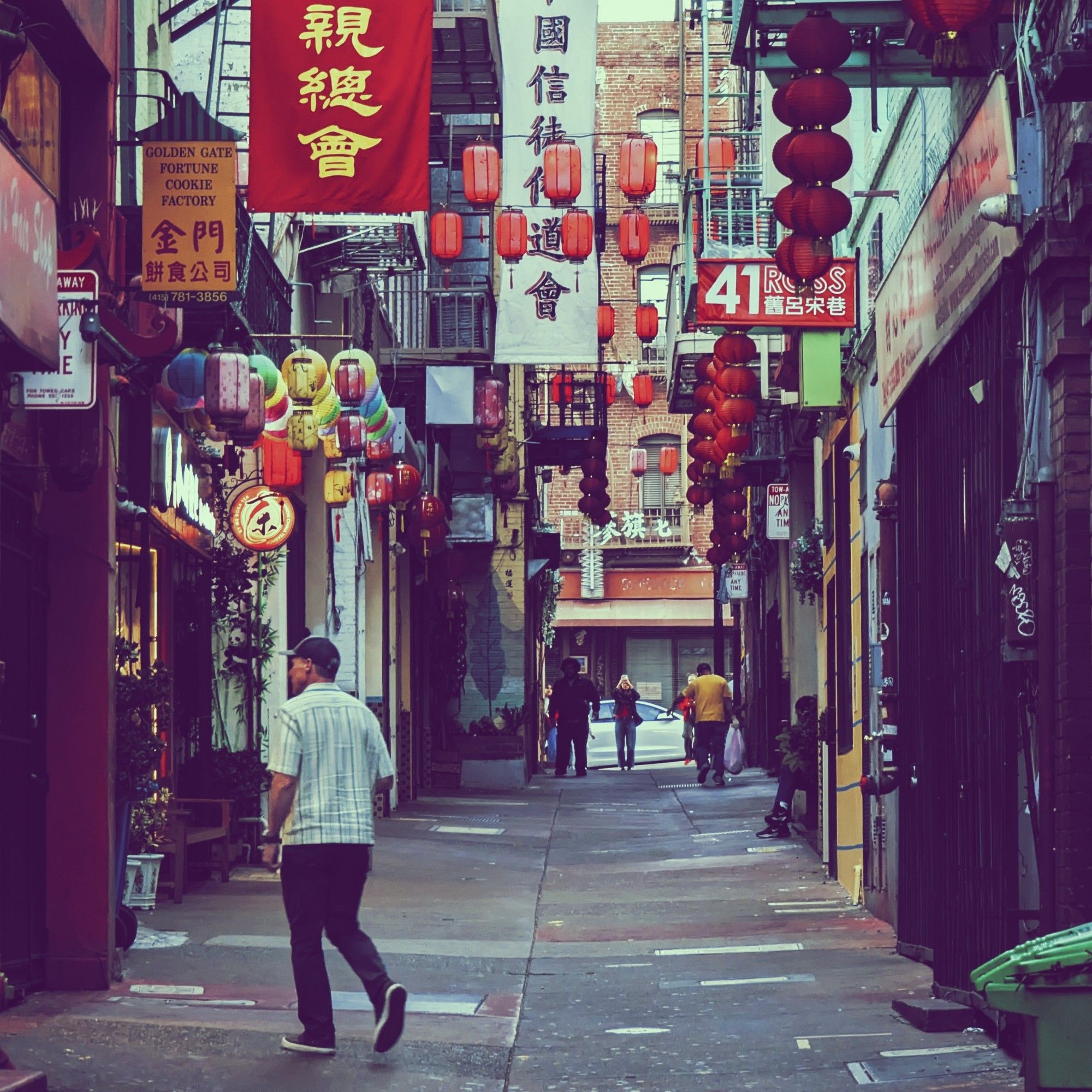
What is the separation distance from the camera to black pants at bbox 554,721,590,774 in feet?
119

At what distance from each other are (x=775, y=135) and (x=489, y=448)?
1474 centimetres

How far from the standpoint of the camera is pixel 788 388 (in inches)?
708

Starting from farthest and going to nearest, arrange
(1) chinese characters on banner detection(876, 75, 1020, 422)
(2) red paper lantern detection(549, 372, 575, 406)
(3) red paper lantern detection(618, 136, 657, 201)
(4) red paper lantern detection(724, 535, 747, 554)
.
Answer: (2) red paper lantern detection(549, 372, 575, 406) < (4) red paper lantern detection(724, 535, 747, 554) < (3) red paper lantern detection(618, 136, 657, 201) < (1) chinese characters on banner detection(876, 75, 1020, 422)

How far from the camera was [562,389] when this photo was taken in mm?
38875

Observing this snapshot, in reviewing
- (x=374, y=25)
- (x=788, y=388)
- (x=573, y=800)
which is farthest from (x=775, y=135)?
(x=573, y=800)

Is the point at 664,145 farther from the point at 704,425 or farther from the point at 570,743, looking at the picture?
the point at 704,425

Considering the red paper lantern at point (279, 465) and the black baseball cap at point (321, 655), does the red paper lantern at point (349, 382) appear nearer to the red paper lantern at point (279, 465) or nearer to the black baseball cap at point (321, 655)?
the red paper lantern at point (279, 465)

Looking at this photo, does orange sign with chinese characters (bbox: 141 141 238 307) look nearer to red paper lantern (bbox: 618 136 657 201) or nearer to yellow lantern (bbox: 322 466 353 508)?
yellow lantern (bbox: 322 466 353 508)

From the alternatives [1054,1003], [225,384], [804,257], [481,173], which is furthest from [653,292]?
[1054,1003]

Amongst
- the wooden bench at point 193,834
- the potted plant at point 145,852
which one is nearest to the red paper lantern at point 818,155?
the potted plant at point 145,852

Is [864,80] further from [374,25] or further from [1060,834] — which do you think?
[1060,834]

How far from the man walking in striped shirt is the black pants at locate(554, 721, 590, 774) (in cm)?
2724

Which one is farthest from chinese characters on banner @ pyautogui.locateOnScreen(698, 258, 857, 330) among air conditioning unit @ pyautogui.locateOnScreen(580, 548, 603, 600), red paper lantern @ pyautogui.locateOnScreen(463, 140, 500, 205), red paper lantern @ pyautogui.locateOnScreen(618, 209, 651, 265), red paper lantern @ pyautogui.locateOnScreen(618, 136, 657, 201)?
air conditioning unit @ pyautogui.locateOnScreen(580, 548, 603, 600)

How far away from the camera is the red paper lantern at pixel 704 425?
22.1 meters
